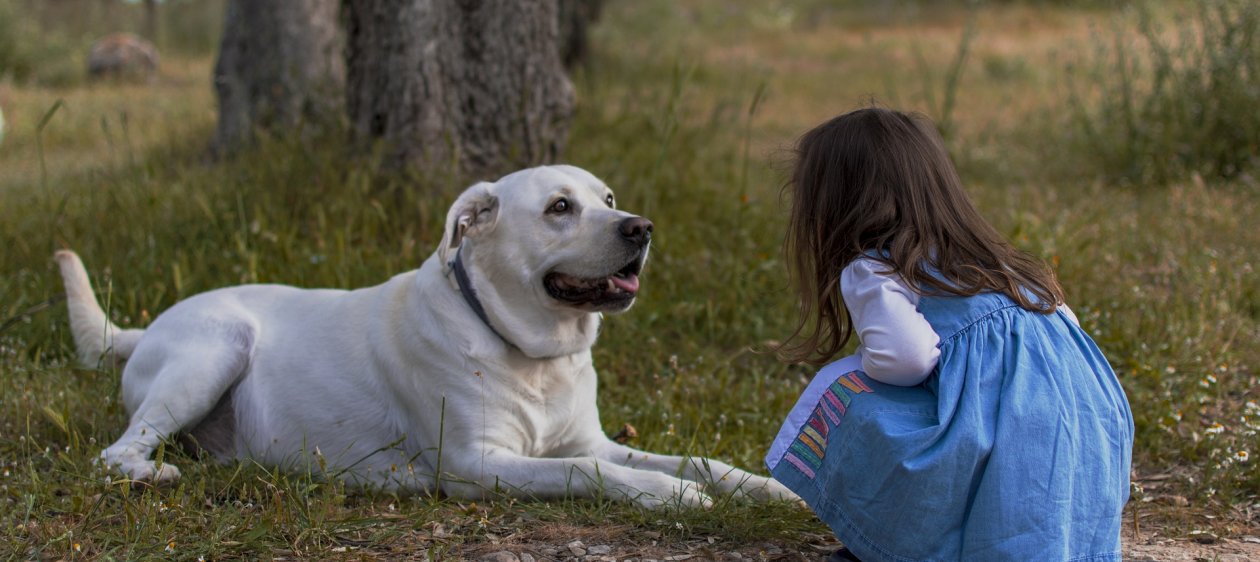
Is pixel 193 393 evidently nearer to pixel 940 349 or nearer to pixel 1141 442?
pixel 940 349

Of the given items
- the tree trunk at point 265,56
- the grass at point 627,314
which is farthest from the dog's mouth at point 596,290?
the tree trunk at point 265,56

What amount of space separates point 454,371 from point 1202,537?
2.26 meters

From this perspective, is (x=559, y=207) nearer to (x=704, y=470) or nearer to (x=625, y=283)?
(x=625, y=283)

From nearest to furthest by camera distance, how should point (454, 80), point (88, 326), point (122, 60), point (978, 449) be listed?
point (978, 449) → point (88, 326) → point (454, 80) → point (122, 60)

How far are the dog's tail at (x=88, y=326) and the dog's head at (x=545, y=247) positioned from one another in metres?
1.46

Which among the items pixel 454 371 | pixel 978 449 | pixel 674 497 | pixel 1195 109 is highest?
pixel 1195 109

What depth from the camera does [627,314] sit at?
15.6 ft

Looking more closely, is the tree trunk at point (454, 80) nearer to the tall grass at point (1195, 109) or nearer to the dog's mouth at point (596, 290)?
the dog's mouth at point (596, 290)

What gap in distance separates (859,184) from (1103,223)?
3622 millimetres

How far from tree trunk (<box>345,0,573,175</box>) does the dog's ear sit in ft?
6.22

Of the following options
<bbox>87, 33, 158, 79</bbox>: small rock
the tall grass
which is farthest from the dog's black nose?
<bbox>87, 33, 158, 79</bbox>: small rock

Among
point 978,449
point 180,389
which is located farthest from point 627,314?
point 978,449

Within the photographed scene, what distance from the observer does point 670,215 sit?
5672mm

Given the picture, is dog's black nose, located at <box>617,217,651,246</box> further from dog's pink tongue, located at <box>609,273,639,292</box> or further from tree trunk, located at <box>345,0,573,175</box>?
tree trunk, located at <box>345,0,573,175</box>
